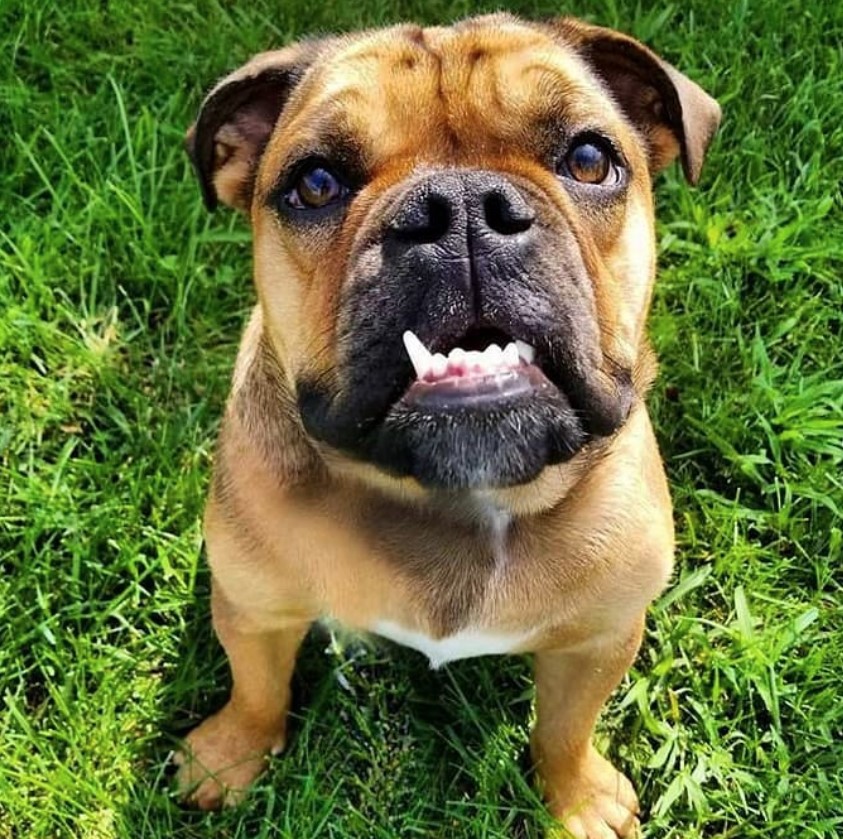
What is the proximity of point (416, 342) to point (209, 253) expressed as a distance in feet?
6.37

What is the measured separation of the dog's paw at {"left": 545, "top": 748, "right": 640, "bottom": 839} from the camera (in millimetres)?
3383

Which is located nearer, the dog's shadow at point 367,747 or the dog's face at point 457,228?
the dog's face at point 457,228

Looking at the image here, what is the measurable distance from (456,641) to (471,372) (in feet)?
2.41

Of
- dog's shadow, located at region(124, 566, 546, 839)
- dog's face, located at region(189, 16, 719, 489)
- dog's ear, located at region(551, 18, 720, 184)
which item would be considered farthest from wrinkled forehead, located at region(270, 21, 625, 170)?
dog's shadow, located at region(124, 566, 546, 839)

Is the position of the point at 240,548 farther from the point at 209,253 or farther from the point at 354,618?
the point at 209,253

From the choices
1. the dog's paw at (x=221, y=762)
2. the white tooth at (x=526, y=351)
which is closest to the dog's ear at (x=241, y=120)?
the white tooth at (x=526, y=351)

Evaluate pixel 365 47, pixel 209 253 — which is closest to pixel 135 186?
pixel 209 253

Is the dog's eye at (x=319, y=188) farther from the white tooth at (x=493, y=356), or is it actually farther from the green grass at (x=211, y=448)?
the green grass at (x=211, y=448)

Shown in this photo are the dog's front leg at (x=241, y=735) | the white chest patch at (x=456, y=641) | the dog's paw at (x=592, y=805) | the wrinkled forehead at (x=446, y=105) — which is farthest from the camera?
the dog's paw at (x=592, y=805)

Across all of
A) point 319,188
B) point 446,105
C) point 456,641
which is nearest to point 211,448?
point 456,641

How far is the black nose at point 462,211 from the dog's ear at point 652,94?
0.57 meters

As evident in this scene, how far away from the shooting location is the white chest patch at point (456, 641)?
283 cm

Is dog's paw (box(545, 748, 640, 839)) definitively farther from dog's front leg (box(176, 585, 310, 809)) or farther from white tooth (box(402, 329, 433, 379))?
white tooth (box(402, 329, 433, 379))

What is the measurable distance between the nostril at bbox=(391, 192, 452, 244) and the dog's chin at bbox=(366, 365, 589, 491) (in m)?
0.24
